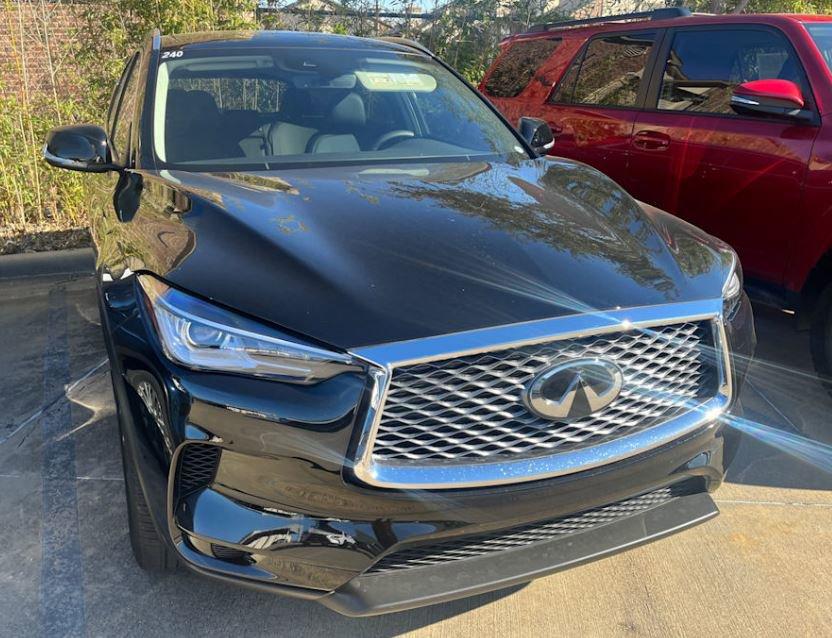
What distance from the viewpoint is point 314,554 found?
1.66m

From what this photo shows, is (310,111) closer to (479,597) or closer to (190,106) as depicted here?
(190,106)

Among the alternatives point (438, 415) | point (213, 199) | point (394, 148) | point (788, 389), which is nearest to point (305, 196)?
point (213, 199)

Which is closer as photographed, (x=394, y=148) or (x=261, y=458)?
(x=261, y=458)

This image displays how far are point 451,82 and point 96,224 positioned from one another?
1.86m

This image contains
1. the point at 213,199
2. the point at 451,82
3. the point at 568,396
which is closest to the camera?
the point at 568,396

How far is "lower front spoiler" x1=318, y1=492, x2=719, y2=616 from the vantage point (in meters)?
1.69

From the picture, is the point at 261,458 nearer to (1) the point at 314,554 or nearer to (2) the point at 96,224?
(1) the point at 314,554

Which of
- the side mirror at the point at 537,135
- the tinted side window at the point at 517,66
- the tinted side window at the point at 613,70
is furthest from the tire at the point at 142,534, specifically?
the tinted side window at the point at 517,66

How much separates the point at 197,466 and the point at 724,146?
334 cm

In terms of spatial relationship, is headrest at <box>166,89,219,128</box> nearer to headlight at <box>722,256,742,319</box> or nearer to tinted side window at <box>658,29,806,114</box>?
headlight at <box>722,256,742,319</box>

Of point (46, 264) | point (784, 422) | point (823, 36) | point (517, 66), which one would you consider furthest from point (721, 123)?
point (46, 264)

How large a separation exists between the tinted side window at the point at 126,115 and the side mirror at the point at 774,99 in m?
2.83

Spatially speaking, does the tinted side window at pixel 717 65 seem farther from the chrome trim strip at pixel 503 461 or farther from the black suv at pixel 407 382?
the chrome trim strip at pixel 503 461

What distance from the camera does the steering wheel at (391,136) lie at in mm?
3106
